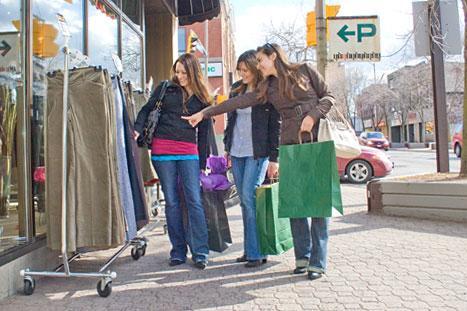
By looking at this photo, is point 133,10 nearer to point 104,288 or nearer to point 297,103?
point 297,103

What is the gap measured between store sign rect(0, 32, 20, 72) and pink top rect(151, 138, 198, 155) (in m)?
1.35

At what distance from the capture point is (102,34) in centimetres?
653

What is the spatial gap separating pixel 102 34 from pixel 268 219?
368 centimetres

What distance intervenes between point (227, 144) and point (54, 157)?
156 cm

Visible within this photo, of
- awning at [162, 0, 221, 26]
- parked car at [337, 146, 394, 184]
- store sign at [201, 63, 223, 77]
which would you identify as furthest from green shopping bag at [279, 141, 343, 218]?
store sign at [201, 63, 223, 77]

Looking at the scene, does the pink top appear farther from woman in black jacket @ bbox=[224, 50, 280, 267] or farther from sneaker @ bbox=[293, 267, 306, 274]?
sneaker @ bbox=[293, 267, 306, 274]

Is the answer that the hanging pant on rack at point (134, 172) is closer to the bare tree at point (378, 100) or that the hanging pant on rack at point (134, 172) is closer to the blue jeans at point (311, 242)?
the blue jeans at point (311, 242)

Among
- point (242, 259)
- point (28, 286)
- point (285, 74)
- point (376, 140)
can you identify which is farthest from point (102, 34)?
point (376, 140)

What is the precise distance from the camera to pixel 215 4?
28.1 feet

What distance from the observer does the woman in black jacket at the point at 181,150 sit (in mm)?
4539

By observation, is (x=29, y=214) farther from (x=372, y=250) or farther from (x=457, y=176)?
(x=457, y=176)

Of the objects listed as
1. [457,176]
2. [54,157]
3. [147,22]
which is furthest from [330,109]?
[147,22]

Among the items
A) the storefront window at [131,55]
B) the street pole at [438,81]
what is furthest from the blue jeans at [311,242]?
the street pole at [438,81]

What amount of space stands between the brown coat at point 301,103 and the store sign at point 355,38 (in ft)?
13.0
